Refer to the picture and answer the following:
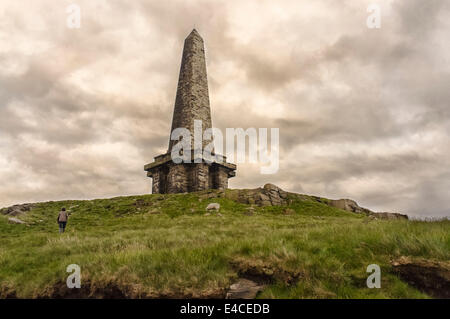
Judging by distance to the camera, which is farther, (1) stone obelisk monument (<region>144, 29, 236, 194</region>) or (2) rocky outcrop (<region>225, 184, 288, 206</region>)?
(1) stone obelisk monument (<region>144, 29, 236, 194</region>)

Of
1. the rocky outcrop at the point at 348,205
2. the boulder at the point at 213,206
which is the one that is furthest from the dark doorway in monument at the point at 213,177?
the rocky outcrop at the point at 348,205

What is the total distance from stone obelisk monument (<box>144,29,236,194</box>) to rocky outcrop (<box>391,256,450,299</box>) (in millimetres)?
27396

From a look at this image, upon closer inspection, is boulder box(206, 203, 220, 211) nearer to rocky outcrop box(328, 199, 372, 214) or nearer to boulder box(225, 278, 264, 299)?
rocky outcrop box(328, 199, 372, 214)

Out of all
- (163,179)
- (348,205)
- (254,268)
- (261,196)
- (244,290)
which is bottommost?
(244,290)

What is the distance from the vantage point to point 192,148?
32.9 meters

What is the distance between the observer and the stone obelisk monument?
32.9 m

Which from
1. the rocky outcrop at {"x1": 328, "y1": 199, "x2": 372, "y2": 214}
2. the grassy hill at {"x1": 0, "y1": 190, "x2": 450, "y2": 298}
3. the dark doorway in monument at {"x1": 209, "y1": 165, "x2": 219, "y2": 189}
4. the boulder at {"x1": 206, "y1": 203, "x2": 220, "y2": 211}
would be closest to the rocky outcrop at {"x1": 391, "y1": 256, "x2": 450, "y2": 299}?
the grassy hill at {"x1": 0, "y1": 190, "x2": 450, "y2": 298}

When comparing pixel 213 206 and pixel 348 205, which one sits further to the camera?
pixel 348 205

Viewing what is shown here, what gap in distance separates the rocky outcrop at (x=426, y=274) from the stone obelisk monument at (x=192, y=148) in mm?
27396

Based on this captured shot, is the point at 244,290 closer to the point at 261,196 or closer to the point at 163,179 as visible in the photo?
the point at 261,196

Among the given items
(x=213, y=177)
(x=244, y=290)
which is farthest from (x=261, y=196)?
(x=244, y=290)

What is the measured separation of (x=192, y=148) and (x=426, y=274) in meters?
28.7

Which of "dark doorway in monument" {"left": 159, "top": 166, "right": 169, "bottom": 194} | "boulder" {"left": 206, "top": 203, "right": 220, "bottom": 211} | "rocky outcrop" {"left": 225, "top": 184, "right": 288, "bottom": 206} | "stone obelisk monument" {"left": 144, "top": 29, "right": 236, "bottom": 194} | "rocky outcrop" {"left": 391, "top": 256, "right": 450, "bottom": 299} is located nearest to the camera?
"rocky outcrop" {"left": 391, "top": 256, "right": 450, "bottom": 299}
